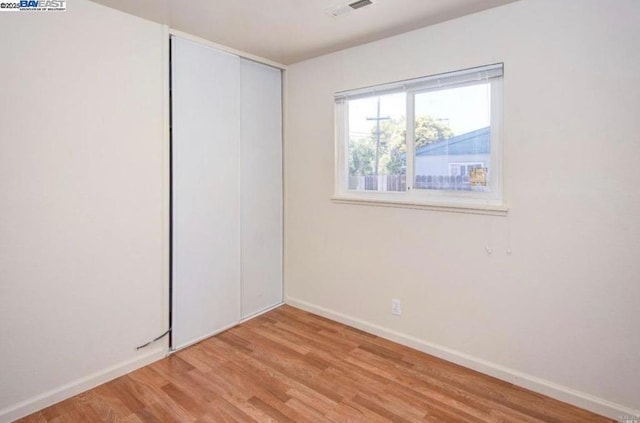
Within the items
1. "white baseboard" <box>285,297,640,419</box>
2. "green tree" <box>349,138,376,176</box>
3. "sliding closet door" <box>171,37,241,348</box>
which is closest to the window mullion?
"green tree" <box>349,138,376,176</box>

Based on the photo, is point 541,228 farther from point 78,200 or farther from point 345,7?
point 78,200

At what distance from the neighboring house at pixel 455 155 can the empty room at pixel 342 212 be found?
2cm

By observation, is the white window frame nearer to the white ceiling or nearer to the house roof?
the house roof

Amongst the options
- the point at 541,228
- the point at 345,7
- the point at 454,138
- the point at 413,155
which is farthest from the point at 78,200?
the point at 541,228

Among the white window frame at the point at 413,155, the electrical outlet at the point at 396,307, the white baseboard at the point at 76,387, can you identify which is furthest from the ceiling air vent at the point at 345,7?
the white baseboard at the point at 76,387

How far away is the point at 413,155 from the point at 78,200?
2416 millimetres

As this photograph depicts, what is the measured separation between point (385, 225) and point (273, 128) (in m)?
1.54

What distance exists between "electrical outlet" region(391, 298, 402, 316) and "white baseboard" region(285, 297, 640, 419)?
0.17 meters

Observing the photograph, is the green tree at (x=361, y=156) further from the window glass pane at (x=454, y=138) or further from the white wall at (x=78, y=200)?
the white wall at (x=78, y=200)

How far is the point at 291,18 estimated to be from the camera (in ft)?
8.30

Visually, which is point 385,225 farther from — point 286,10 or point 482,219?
point 286,10

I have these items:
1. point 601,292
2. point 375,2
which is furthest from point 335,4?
point 601,292

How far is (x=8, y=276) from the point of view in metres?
2.03

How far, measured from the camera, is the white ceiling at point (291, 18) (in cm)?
231
